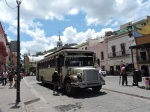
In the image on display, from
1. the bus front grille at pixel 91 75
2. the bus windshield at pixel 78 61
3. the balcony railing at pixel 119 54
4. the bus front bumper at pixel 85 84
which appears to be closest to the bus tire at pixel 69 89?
the bus front bumper at pixel 85 84

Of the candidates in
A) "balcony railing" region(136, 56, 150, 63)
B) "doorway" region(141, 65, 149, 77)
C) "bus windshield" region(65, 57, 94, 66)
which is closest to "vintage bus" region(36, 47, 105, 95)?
"bus windshield" region(65, 57, 94, 66)

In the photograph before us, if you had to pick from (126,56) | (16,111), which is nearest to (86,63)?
(16,111)

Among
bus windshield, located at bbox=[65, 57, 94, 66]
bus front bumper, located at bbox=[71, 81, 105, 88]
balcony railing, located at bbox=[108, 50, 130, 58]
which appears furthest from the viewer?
balcony railing, located at bbox=[108, 50, 130, 58]

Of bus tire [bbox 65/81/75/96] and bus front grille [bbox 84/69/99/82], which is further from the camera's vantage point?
bus tire [bbox 65/81/75/96]

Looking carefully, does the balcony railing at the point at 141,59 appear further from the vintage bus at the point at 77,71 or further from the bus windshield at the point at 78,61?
the bus windshield at the point at 78,61

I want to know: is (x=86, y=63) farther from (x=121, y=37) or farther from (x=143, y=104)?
(x=121, y=37)

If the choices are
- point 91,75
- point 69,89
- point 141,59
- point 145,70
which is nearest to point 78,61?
point 91,75

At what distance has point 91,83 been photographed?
45.6ft

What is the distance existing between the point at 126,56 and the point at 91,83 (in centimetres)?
3069

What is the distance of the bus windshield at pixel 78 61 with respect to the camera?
49.4 feet

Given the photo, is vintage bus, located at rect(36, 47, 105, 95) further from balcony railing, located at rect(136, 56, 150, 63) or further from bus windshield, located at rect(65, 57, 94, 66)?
balcony railing, located at rect(136, 56, 150, 63)

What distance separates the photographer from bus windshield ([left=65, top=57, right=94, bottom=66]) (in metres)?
15.0

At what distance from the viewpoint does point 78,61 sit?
15.2m

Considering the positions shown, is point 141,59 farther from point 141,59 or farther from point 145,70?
point 145,70
